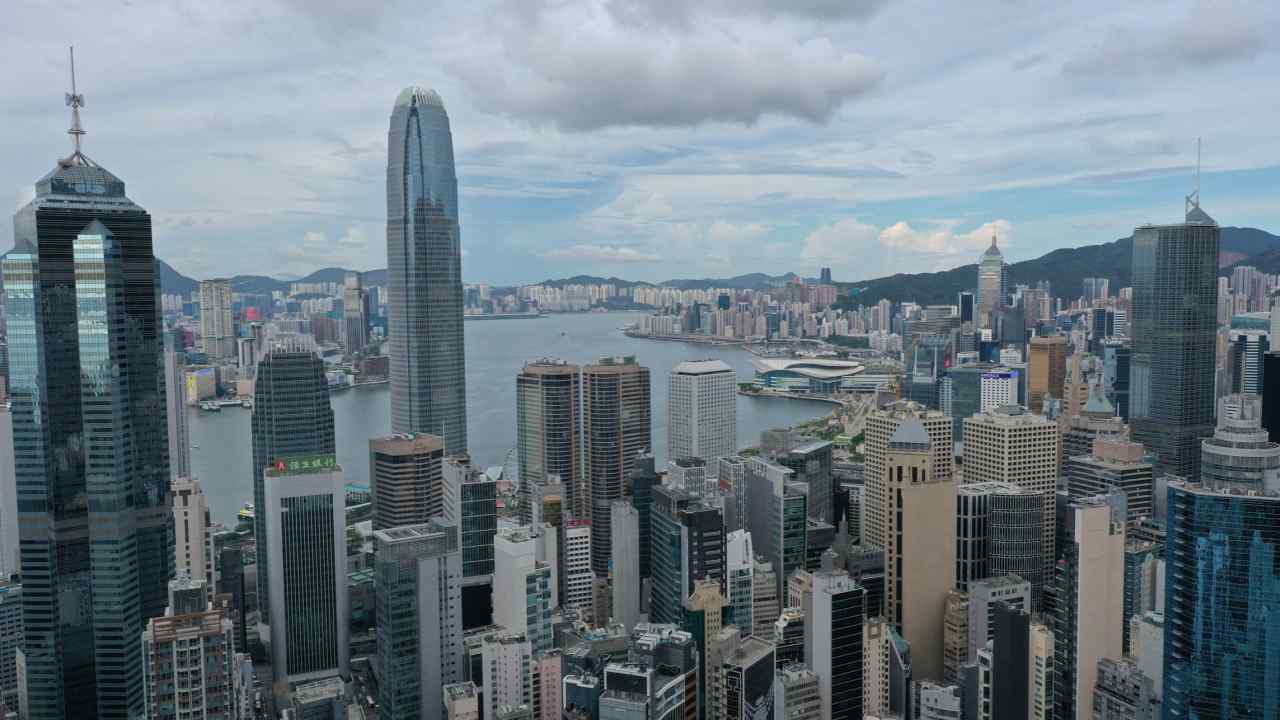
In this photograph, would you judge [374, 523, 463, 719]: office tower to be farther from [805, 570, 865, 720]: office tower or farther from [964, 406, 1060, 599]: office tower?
[964, 406, 1060, 599]: office tower

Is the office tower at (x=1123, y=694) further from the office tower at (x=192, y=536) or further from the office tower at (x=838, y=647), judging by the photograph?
the office tower at (x=192, y=536)

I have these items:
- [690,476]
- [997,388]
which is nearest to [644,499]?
[690,476]

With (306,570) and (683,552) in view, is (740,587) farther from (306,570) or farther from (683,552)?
(306,570)

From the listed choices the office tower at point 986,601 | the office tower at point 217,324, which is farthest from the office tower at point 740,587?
the office tower at point 217,324

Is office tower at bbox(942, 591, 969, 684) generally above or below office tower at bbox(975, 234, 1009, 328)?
below

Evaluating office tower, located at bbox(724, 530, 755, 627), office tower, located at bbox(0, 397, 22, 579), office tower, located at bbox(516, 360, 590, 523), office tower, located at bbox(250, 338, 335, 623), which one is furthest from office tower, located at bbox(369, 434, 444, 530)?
office tower, located at bbox(724, 530, 755, 627)

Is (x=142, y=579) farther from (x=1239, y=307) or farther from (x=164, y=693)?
(x=1239, y=307)
